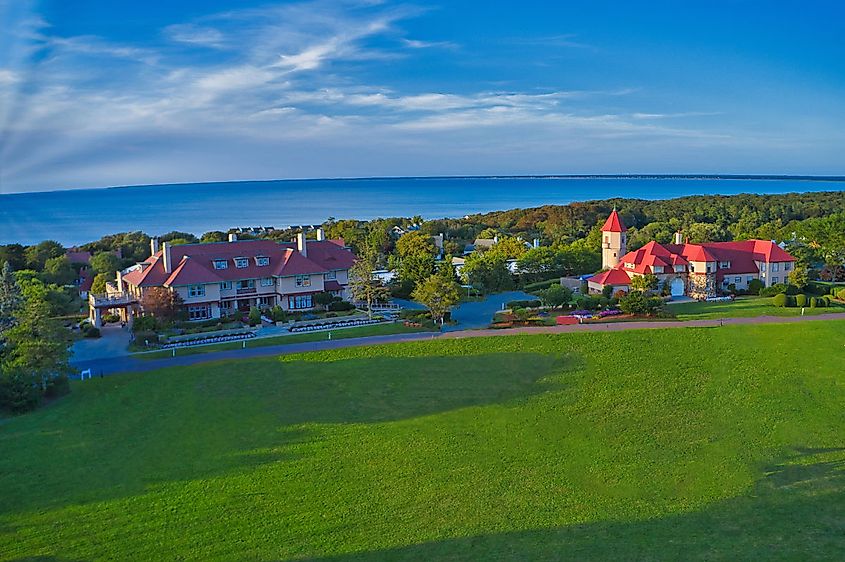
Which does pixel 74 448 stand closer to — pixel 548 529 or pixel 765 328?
pixel 548 529

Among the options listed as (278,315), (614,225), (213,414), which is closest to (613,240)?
(614,225)

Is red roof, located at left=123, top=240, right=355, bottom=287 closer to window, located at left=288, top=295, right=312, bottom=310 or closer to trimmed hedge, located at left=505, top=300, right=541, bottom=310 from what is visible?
window, located at left=288, top=295, right=312, bottom=310

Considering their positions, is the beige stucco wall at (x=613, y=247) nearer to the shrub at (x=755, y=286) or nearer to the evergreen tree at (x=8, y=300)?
the shrub at (x=755, y=286)

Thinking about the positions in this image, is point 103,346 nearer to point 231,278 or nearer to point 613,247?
point 231,278

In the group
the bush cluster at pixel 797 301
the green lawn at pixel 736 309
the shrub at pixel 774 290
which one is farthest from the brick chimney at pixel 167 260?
the shrub at pixel 774 290

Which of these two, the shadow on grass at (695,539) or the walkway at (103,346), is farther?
the walkway at (103,346)

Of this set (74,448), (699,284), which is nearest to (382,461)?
(74,448)

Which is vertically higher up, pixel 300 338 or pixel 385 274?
pixel 385 274
